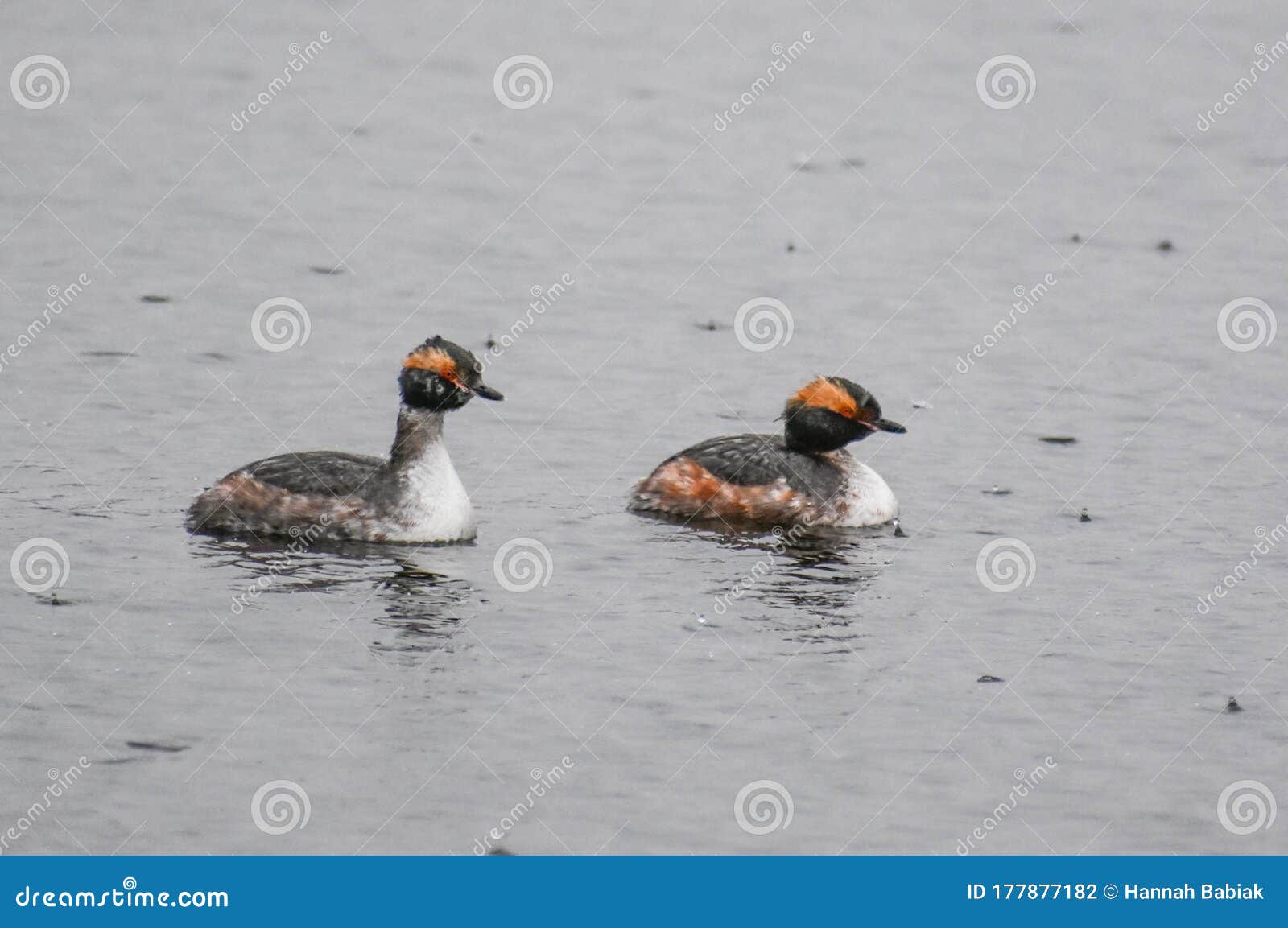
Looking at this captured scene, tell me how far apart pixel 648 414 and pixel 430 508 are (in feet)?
14.4

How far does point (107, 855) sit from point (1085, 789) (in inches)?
231

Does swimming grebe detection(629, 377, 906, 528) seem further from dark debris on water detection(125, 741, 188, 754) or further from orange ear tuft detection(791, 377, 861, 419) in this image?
dark debris on water detection(125, 741, 188, 754)

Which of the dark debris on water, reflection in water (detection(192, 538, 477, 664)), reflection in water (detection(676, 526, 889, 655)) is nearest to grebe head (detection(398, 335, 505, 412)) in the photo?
reflection in water (detection(192, 538, 477, 664))

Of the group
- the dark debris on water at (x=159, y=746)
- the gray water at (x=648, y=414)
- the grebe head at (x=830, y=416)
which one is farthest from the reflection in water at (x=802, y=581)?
the dark debris on water at (x=159, y=746)

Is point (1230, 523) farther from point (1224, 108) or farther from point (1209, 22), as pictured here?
point (1209, 22)

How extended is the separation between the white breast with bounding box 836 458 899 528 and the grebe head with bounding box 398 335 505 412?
326 cm

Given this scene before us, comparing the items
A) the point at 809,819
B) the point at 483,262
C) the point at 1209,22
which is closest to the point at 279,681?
the point at 809,819

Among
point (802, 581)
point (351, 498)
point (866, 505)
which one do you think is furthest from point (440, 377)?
→ point (866, 505)

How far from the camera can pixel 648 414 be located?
2220 centimetres

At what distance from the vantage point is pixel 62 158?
29.9m

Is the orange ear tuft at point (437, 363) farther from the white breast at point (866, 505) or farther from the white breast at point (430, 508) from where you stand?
the white breast at point (866, 505)

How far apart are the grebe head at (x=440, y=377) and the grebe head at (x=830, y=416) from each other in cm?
310

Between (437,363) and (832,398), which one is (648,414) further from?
(437,363)

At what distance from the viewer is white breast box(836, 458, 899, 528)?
769 inches
